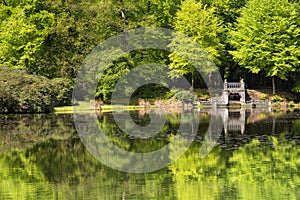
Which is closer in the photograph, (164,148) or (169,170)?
(169,170)

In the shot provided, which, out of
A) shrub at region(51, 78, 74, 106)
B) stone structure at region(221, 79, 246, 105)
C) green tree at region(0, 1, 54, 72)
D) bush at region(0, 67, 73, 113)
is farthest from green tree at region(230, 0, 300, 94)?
bush at region(0, 67, 73, 113)

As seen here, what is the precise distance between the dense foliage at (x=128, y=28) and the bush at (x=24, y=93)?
6.27m

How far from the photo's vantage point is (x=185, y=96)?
161 ft

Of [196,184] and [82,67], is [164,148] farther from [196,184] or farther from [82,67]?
[82,67]

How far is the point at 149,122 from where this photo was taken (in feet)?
113

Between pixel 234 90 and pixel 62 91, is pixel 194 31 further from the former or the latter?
pixel 62 91

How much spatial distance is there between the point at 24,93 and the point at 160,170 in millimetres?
22901

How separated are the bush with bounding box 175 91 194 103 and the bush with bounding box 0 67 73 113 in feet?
34.0

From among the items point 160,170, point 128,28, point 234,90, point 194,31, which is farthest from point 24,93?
point 160,170

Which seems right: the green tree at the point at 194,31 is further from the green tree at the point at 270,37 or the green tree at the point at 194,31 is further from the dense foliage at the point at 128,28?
the green tree at the point at 270,37

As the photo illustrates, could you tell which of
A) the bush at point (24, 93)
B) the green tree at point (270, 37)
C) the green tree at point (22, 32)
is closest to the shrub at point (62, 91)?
the bush at point (24, 93)

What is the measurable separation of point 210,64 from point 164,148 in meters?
28.3

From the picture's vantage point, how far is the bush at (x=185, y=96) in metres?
49.0

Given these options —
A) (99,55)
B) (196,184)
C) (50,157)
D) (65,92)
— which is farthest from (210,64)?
(196,184)
